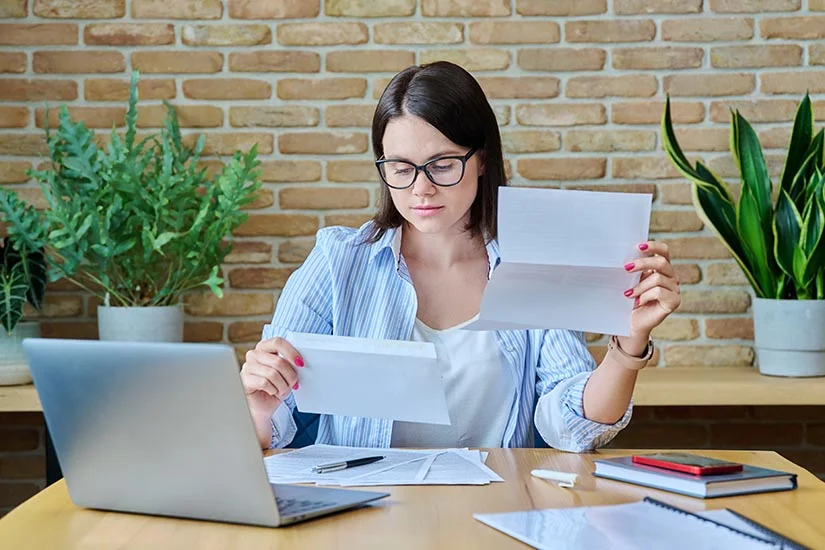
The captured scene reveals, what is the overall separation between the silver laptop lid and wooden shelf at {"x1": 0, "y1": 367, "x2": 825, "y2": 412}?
1.40 meters

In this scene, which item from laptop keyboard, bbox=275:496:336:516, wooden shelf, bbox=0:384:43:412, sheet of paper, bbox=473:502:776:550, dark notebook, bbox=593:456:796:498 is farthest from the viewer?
wooden shelf, bbox=0:384:43:412

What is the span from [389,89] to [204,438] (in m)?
1.00

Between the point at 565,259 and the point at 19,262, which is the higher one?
the point at 565,259

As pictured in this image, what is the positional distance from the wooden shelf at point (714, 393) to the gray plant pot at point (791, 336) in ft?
0.15

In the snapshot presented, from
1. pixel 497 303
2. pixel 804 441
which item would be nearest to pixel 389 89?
pixel 497 303

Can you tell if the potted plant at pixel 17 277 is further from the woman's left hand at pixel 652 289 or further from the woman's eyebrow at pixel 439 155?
the woman's left hand at pixel 652 289

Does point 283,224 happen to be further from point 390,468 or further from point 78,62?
point 390,468

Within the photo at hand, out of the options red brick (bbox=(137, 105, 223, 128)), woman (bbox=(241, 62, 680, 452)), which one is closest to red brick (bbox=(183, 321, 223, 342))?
red brick (bbox=(137, 105, 223, 128))

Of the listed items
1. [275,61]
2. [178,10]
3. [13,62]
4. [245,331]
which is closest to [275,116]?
[275,61]

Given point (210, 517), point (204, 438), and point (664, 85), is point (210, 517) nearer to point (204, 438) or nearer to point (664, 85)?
point (204, 438)

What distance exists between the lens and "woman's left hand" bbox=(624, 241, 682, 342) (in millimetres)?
1524

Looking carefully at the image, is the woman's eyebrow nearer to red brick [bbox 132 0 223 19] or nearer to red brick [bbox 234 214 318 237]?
red brick [bbox 234 214 318 237]

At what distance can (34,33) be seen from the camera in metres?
2.89

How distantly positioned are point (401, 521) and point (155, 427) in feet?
1.02
